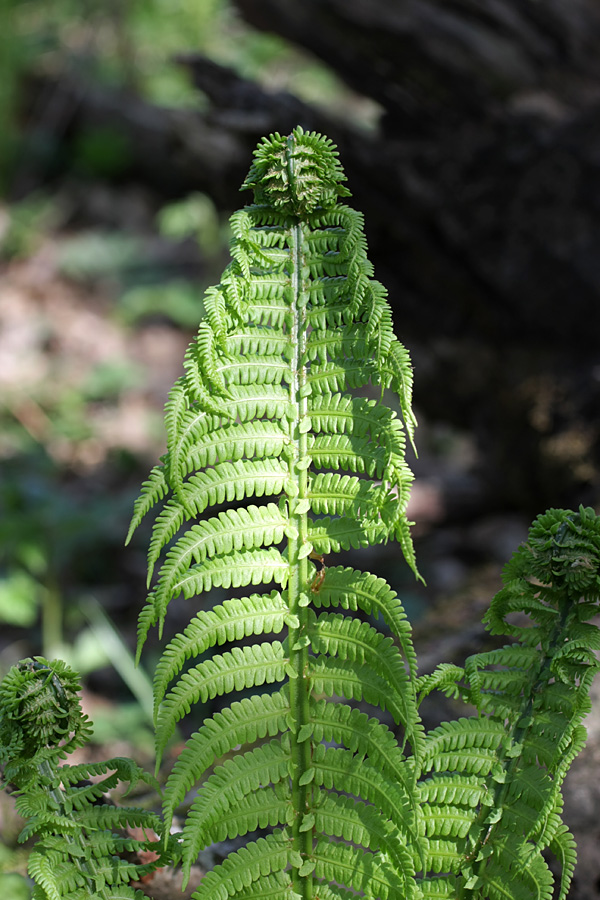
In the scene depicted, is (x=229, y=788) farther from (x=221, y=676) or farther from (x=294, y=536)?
(x=294, y=536)

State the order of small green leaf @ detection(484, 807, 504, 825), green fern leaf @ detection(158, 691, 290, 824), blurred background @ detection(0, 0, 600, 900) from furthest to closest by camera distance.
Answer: blurred background @ detection(0, 0, 600, 900) → small green leaf @ detection(484, 807, 504, 825) → green fern leaf @ detection(158, 691, 290, 824)

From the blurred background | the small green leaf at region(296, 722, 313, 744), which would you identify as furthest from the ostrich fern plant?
the blurred background

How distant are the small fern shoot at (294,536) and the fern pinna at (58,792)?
0.49 ft

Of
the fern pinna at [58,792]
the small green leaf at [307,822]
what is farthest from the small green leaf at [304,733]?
the fern pinna at [58,792]

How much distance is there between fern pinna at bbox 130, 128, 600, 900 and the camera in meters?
1.22

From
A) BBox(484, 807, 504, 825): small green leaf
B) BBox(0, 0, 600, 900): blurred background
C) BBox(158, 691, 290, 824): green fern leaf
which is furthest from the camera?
BBox(0, 0, 600, 900): blurred background

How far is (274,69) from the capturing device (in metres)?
11.1

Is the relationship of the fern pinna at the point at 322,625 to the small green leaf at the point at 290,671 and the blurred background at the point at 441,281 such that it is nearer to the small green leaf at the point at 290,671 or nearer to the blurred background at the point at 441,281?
the small green leaf at the point at 290,671

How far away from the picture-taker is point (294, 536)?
50.6 inches

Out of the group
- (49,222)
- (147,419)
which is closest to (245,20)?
(147,419)

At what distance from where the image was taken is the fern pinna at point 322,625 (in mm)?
1219

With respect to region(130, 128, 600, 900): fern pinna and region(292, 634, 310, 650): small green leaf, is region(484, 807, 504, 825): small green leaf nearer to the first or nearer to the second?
region(130, 128, 600, 900): fern pinna

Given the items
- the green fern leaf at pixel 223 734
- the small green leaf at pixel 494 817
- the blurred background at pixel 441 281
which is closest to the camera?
the green fern leaf at pixel 223 734

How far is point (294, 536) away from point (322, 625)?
16 cm
